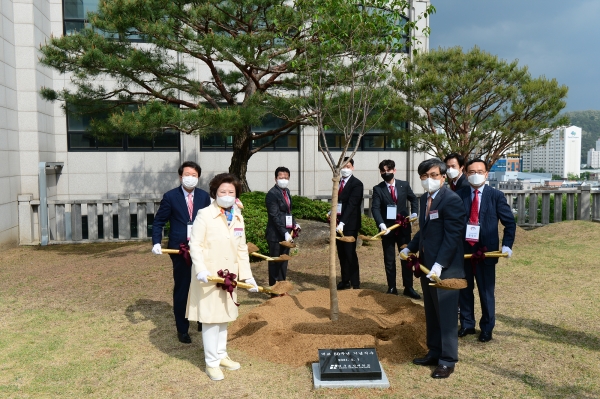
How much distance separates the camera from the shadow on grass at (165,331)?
5143 mm

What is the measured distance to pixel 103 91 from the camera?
36.2ft

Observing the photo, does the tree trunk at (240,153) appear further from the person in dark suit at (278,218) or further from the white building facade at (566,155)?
the white building facade at (566,155)

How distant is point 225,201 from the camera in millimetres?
4461

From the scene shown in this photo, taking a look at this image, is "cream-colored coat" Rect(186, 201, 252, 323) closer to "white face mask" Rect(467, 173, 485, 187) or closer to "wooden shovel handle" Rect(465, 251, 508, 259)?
"wooden shovel handle" Rect(465, 251, 508, 259)

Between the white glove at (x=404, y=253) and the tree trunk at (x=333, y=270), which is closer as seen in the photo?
the white glove at (x=404, y=253)

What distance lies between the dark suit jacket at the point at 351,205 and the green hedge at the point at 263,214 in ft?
8.33

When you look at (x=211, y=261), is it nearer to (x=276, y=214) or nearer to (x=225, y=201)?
(x=225, y=201)

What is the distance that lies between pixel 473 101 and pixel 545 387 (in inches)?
425

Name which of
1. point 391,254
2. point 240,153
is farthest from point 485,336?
point 240,153

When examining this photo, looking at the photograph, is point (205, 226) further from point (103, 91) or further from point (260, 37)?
point (103, 91)

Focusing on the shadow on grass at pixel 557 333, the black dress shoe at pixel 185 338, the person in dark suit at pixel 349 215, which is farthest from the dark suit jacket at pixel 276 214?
the shadow on grass at pixel 557 333

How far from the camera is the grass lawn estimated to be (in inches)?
169

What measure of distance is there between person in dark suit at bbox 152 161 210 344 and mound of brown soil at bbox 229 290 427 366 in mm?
600

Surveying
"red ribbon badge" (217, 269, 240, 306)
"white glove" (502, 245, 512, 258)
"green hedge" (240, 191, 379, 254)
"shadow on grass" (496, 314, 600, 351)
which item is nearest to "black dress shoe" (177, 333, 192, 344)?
"red ribbon badge" (217, 269, 240, 306)
